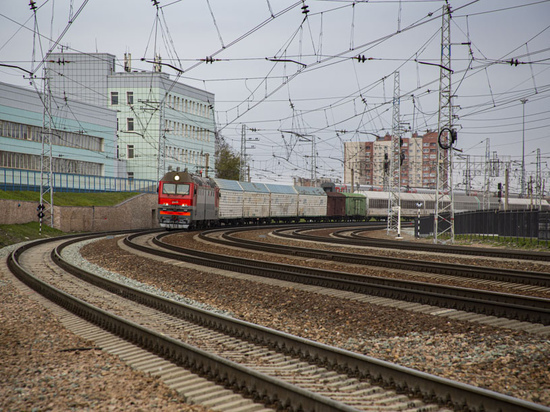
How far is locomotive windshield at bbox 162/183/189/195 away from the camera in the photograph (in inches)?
1378

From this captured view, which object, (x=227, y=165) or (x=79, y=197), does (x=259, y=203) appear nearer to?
(x=79, y=197)

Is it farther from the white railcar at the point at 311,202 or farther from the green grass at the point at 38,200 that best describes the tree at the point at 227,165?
the green grass at the point at 38,200

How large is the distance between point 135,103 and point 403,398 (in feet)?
249

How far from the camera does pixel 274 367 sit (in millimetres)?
6492

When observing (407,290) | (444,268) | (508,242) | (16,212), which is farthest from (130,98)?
(407,290)

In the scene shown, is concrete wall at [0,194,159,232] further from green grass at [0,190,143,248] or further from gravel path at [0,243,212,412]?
gravel path at [0,243,212,412]

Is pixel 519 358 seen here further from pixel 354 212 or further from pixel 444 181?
pixel 354 212

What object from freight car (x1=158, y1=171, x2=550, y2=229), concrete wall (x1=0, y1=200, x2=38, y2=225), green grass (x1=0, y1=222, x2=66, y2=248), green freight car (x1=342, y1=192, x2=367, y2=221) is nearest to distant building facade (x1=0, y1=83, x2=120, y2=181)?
concrete wall (x1=0, y1=200, x2=38, y2=225)

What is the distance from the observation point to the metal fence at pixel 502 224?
2603cm

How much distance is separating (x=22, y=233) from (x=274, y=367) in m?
30.5

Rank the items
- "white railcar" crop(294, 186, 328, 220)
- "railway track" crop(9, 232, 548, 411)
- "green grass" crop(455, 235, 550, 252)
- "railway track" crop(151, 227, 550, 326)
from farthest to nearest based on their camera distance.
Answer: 1. "white railcar" crop(294, 186, 328, 220)
2. "green grass" crop(455, 235, 550, 252)
3. "railway track" crop(151, 227, 550, 326)
4. "railway track" crop(9, 232, 548, 411)

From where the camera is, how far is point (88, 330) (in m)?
8.70

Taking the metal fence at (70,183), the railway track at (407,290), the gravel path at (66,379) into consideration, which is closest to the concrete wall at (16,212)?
the metal fence at (70,183)

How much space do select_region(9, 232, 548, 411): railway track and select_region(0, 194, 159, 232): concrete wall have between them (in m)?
27.5
